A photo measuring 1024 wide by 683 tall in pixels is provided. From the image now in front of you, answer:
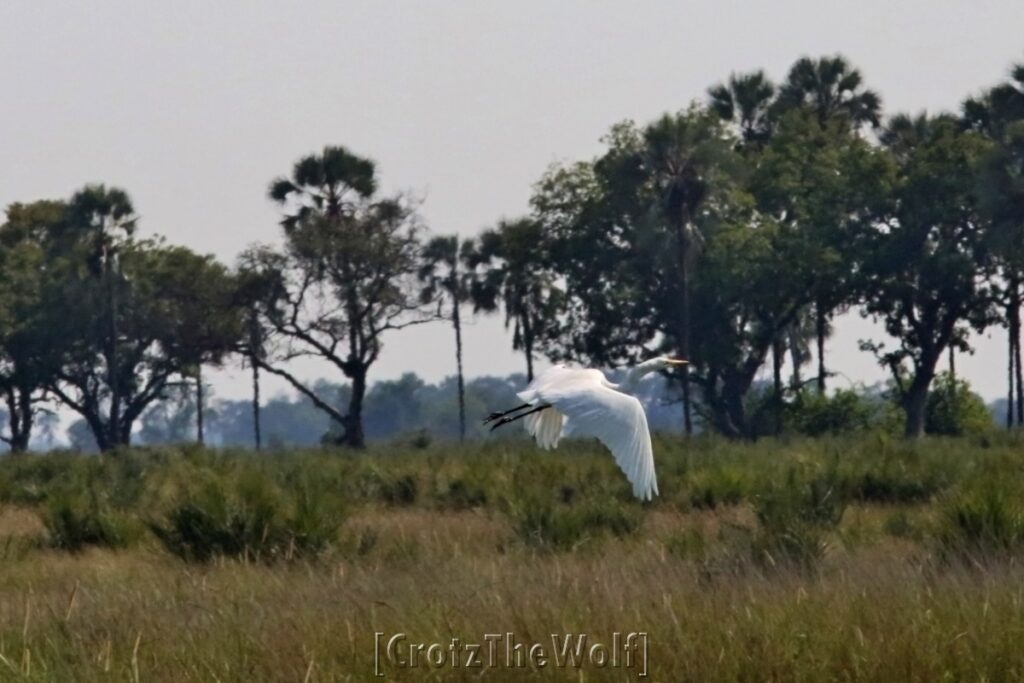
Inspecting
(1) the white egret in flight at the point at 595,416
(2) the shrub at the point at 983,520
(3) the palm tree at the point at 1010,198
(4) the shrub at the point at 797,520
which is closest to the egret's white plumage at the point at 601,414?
(1) the white egret in flight at the point at 595,416

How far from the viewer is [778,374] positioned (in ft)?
182

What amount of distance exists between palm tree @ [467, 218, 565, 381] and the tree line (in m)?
0.07

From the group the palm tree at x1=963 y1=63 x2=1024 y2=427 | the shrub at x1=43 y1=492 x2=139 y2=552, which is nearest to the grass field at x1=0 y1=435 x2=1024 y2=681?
the shrub at x1=43 y1=492 x2=139 y2=552

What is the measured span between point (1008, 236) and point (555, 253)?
13.4m

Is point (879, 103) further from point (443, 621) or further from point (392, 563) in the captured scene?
point (443, 621)

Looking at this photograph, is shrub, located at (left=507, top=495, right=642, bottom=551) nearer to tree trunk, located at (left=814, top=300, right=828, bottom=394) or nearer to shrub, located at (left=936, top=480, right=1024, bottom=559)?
shrub, located at (left=936, top=480, right=1024, bottom=559)

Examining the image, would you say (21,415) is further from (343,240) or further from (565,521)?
(565,521)

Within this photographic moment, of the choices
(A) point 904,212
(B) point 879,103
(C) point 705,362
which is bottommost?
(C) point 705,362

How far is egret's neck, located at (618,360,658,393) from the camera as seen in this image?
43.1 feet

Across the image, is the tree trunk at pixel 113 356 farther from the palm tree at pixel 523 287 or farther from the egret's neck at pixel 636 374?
the egret's neck at pixel 636 374

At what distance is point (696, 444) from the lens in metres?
32.0

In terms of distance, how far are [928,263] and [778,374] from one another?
247 inches

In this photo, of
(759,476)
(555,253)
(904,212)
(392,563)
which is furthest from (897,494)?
(555,253)

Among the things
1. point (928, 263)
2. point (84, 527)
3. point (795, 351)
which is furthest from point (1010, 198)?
point (84, 527)
